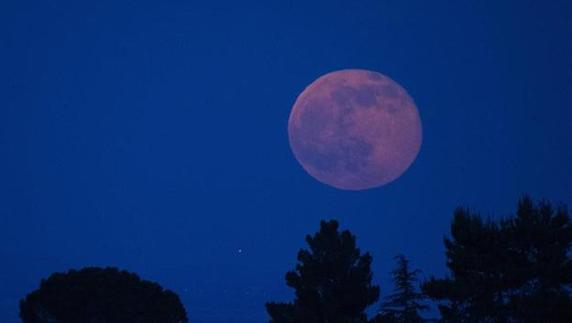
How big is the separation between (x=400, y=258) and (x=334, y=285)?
3658mm

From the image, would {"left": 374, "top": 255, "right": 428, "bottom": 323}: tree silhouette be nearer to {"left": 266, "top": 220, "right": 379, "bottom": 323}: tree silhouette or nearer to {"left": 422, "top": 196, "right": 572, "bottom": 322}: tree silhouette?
{"left": 266, "top": 220, "right": 379, "bottom": 323}: tree silhouette

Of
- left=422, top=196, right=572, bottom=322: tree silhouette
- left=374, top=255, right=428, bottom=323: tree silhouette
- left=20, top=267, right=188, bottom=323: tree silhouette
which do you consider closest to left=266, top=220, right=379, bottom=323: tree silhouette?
left=374, top=255, right=428, bottom=323: tree silhouette

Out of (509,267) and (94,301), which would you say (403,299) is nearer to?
(509,267)

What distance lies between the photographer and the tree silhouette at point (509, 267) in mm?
20859

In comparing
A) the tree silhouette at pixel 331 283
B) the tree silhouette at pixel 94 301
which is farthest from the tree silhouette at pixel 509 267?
the tree silhouette at pixel 94 301

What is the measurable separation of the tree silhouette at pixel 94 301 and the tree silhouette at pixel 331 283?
10499 millimetres

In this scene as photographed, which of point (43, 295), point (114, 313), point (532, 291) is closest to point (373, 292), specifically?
point (532, 291)

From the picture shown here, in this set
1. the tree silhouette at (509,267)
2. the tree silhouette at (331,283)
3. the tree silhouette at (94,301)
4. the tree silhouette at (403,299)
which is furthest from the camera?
the tree silhouette at (94,301)

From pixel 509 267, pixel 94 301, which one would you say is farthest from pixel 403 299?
pixel 94 301

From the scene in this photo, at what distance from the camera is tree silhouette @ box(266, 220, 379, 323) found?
24828 millimetres

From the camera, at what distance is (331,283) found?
2520 centimetres

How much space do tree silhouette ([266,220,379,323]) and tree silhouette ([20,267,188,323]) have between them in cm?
1050

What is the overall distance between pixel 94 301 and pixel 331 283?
50.1ft

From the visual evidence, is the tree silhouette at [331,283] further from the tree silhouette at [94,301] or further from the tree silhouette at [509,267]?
the tree silhouette at [94,301]
